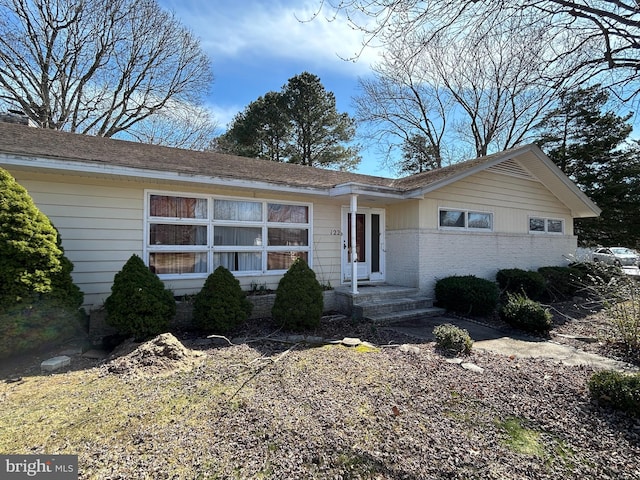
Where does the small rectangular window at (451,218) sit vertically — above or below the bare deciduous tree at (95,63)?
below

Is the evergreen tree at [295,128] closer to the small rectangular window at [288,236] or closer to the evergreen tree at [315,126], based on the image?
the evergreen tree at [315,126]

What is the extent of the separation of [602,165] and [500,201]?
13620mm

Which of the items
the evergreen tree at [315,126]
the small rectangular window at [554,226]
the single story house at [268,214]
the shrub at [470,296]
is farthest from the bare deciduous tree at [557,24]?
the evergreen tree at [315,126]

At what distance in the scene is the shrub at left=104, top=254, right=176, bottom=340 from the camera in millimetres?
5191

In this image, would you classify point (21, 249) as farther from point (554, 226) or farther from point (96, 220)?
point (554, 226)

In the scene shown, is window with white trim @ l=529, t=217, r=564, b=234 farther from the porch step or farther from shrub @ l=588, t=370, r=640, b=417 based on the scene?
shrub @ l=588, t=370, r=640, b=417

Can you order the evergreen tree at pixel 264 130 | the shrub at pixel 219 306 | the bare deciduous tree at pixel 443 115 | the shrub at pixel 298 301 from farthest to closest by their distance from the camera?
1. the evergreen tree at pixel 264 130
2. the bare deciduous tree at pixel 443 115
3. the shrub at pixel 298 301
4. the shrub at pixel 219 306

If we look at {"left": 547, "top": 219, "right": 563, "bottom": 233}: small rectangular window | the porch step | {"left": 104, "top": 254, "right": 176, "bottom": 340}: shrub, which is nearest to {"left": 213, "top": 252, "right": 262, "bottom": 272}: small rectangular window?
{"left": 104, "top": 254, "right": 176, "bottom": 340}: shrub

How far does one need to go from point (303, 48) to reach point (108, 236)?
4.86 m

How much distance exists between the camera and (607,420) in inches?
126

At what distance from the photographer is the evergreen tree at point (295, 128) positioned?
20594 millimetres

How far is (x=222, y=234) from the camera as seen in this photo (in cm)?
739

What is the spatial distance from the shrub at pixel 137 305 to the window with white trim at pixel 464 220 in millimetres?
7174

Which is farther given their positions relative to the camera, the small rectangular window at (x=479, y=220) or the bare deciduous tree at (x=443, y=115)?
the bare deciduous tree at (x=443, y=115)
